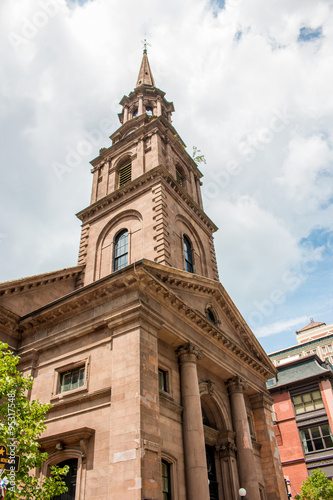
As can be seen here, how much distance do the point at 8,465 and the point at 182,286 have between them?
36.1 feet

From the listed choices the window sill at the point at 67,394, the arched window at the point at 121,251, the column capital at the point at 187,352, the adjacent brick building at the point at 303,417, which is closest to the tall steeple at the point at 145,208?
the arched window at the point at 121,251

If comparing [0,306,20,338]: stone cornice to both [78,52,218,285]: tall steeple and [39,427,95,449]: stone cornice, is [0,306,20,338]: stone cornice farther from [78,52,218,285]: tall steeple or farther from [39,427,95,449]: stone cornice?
[78,52,218,285]: tall steeple

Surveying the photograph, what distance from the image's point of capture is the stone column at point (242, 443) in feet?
65.8

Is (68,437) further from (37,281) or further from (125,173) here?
(125,173)

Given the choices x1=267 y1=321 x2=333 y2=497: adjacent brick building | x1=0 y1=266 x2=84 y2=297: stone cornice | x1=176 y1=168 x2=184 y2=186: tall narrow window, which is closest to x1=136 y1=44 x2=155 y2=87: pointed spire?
x1=176 y1=168 x2=184 y2=186: tall narrow window

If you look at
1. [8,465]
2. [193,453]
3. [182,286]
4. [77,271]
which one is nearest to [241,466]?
[193,453]

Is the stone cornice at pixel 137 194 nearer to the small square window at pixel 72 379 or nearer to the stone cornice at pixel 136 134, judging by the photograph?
the stone cornice at pixel 136 134

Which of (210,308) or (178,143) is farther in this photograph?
(178,143)

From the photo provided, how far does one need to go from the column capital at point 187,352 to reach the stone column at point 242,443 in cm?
517

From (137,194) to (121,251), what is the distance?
4.31m

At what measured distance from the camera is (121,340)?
53.4ft

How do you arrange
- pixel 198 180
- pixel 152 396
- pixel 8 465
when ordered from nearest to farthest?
pixel 8 465 < pixel 152 396 < pixel 198 180

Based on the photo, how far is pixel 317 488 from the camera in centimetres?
3073

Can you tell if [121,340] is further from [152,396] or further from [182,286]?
[182,286]
